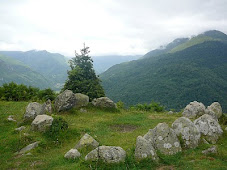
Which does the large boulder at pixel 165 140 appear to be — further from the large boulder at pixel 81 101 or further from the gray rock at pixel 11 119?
the large boulder at pixel 81 101

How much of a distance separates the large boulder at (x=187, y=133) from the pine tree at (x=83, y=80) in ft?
72.9

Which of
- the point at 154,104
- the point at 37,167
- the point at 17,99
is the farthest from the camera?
the point at 154,104

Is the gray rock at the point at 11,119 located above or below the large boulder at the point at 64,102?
below

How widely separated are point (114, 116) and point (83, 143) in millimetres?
14288

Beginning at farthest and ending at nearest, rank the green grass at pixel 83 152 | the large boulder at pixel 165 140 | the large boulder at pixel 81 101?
the large boulder at pixel 81 101 < the large boulder at pixel 165 140 < the green grass at pixel 83 152

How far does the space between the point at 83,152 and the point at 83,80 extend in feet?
78.5

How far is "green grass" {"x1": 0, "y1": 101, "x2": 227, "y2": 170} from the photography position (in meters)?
11.1

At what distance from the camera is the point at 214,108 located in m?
27.7

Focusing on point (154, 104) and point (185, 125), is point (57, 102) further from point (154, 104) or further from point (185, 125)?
point (154, 104)

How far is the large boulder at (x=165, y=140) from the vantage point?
501 inches

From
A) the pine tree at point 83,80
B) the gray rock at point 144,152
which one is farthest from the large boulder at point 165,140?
the pine tree at point 83,80

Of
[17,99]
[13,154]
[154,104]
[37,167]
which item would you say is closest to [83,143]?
[37,167]

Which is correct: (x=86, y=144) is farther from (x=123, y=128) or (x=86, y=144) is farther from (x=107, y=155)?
(x=123, y=128)

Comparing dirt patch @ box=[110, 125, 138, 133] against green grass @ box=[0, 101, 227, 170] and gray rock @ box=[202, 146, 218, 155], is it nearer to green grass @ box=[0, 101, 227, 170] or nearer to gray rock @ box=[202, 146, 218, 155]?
green grass @ box=[0, 101, 227, 170]
